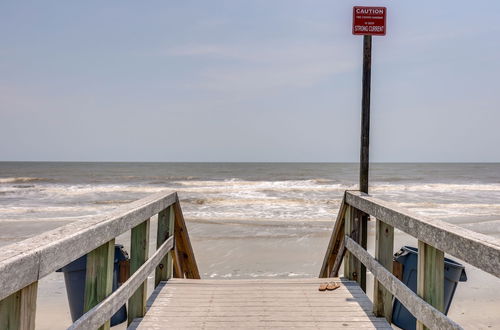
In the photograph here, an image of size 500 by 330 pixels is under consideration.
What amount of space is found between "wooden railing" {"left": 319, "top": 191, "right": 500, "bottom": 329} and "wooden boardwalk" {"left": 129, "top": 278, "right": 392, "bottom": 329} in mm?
312

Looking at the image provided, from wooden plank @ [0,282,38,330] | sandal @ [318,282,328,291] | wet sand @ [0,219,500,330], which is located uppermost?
wooden plank @ [0,282,38,330]

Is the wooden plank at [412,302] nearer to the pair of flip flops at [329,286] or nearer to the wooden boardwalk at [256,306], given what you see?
the wooden boardwalk at [256,306]

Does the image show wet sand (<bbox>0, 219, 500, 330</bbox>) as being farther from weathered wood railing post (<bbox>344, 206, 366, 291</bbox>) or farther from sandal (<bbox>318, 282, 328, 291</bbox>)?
sandal (<bbox>318, 282, 328, 291</bbox>)

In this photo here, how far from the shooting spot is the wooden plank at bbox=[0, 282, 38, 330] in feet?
4.23

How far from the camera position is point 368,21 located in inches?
179

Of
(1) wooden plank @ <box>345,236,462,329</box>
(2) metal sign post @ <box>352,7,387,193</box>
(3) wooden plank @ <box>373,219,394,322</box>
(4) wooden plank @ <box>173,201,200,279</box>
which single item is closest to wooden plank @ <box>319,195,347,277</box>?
(2) metal sign post @ <box>352,7,387,193</box>

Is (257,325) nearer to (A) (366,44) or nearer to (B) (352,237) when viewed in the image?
(B) (352,237)

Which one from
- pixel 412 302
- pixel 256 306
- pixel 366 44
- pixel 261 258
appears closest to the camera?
pixel 412 302

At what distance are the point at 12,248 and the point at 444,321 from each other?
78.7 inches

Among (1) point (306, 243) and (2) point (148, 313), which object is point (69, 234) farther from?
(1) point (306, 243)

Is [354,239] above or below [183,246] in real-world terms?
above

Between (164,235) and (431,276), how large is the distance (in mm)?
2841

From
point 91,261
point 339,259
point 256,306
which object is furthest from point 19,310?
point 339,259

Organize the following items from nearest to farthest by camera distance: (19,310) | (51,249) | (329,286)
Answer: (19,310) → (51,249) → (329,286)
